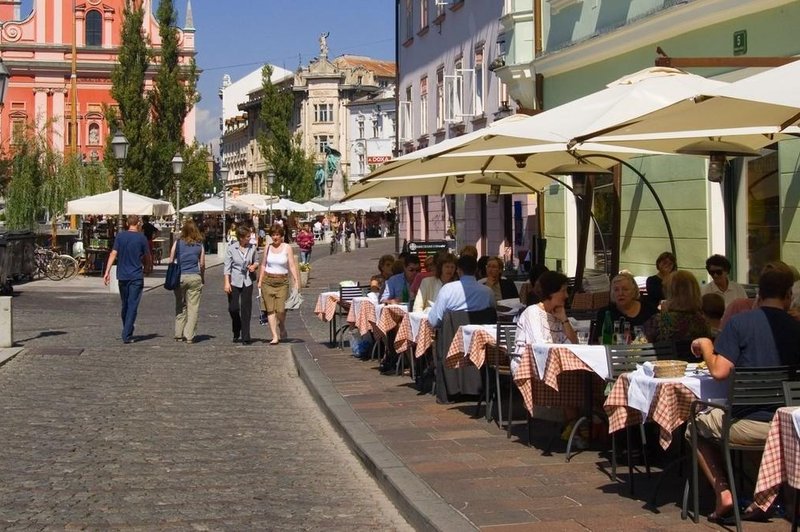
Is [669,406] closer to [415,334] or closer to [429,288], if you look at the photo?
[415,334]

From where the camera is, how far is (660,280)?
13125mm

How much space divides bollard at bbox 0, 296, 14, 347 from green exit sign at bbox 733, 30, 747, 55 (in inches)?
409

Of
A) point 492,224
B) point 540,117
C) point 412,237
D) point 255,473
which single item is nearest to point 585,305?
point 540,117

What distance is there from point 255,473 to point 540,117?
12.6 feet

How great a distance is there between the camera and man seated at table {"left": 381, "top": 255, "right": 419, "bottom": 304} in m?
14.9

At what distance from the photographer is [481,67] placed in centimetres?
3169

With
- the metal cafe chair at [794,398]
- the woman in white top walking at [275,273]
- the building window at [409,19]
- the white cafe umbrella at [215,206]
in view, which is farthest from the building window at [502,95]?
the white cafe umbrella at [215,206]

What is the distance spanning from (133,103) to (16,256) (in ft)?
81.0

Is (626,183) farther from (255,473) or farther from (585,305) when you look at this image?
(255,473)

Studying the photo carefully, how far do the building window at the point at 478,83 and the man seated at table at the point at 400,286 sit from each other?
16.8 m

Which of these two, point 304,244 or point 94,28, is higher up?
→ point 94,28

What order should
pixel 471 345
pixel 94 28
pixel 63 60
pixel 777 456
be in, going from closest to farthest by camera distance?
pixel 777 456, pixel 471 345, pixel 63 60, pixel 94 28

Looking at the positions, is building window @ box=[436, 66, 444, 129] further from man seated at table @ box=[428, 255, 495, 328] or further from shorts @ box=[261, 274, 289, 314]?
man seated at table @ box=[428, 255, 495, 328]

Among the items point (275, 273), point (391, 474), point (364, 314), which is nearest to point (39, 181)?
point (275, 273)
